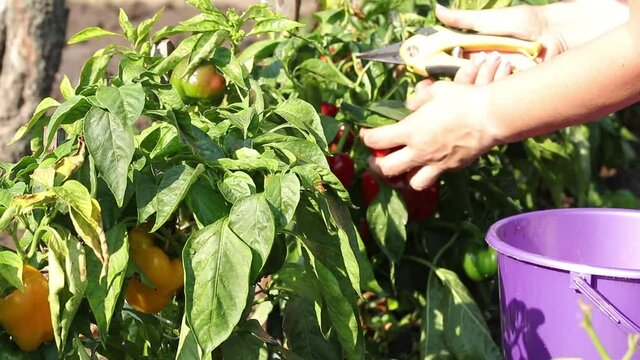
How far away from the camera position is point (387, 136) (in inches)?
71.1

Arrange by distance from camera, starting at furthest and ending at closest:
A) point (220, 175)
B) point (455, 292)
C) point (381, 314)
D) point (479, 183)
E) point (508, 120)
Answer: point (381, 314)
point (479, 183)
point (455, 292)
point (508, 120)
point (220, 175)

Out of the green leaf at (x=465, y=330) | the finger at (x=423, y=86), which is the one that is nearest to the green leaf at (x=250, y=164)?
the finger at (x=423, y=86)

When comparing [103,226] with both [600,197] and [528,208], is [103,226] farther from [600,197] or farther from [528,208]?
[600,197]

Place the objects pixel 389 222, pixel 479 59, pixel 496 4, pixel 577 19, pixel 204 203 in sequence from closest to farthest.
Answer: pixel 204 203 → pixel 479 59 → pixel 389 222 → pixel 577 19 → pixel 496 4

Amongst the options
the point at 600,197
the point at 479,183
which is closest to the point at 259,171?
the point at 479,183

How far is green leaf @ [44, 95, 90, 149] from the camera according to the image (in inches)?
49.2

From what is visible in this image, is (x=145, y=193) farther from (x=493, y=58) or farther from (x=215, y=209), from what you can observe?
(x=493, y=58)

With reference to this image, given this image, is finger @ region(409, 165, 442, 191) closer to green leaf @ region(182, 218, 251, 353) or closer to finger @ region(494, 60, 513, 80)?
finger @ region(494, 60, 513, 80)

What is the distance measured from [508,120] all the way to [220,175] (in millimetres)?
518

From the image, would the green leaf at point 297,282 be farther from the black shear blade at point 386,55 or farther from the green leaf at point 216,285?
the black shear blade at point 386,55

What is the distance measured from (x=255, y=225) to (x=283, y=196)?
0.19 feet

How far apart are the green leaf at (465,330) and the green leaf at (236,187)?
A: 29.2 inches

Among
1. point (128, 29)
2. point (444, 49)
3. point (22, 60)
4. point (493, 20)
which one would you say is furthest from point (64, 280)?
point (22, 60)

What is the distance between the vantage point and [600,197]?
2.79 metres
